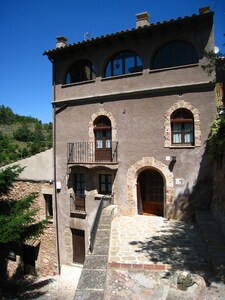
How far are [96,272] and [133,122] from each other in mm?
8212

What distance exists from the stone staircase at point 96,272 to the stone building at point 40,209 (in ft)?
24.9

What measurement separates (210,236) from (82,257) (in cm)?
886

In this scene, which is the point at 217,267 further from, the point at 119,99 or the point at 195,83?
the point at 119,99

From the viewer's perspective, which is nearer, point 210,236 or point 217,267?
point 217,267

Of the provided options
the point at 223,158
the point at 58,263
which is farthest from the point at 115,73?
the point at 58,263

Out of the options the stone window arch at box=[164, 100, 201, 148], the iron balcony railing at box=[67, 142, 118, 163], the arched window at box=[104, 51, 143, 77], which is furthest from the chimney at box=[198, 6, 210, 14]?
the iron balcony railing at box=[67, 142, 118, 163]

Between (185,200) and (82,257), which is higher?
(185,200)

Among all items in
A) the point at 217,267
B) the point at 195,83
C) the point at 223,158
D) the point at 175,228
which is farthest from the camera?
the point at 195,83

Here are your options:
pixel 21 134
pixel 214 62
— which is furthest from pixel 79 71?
pixel 21 134

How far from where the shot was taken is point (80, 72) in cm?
1460

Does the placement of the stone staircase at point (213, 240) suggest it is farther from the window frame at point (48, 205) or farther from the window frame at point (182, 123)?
the window frame at point (48, 205)

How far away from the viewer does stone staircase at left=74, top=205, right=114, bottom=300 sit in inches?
209

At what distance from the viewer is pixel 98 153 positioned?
547 inches

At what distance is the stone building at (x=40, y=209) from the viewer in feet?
51.0
